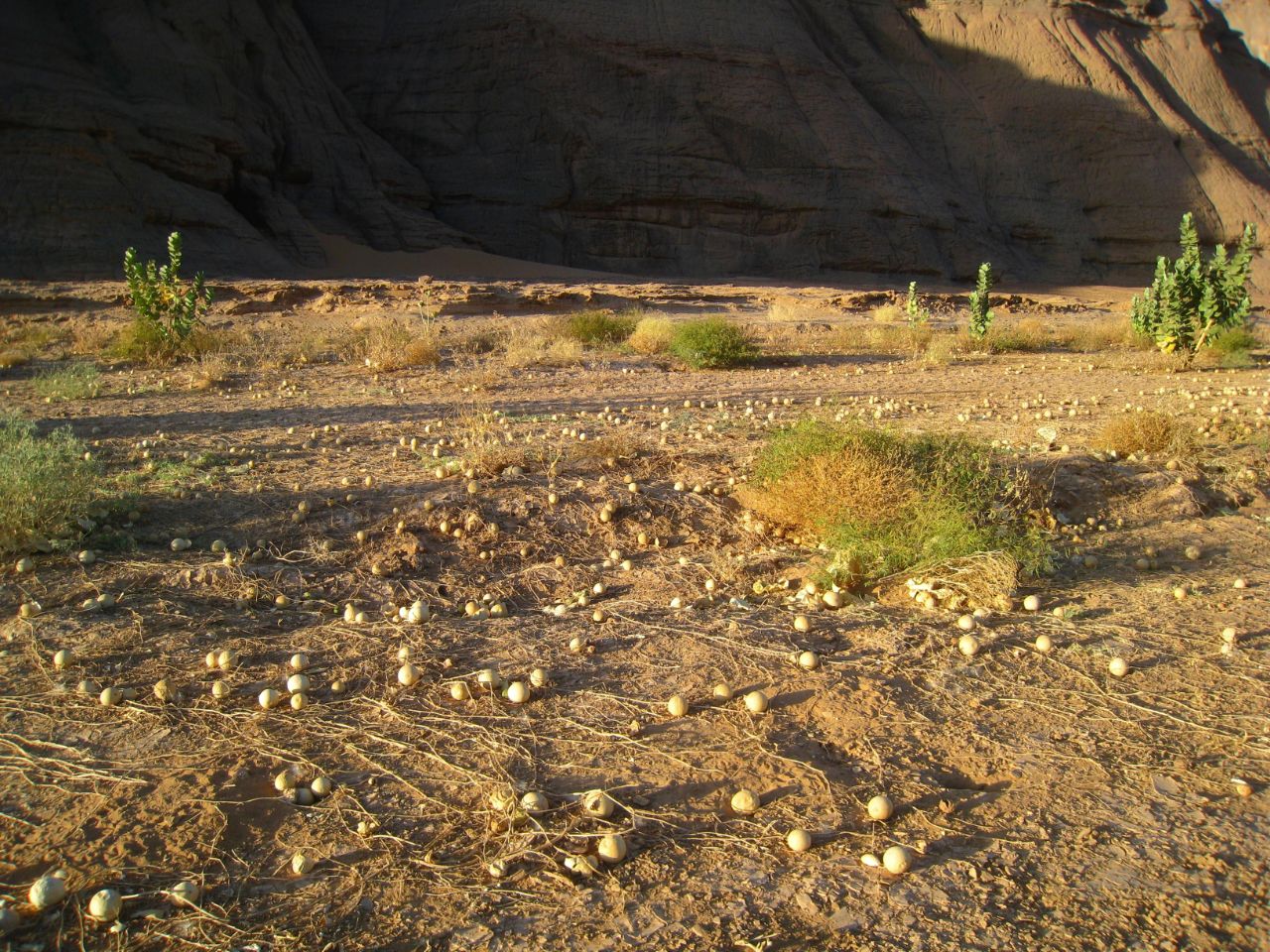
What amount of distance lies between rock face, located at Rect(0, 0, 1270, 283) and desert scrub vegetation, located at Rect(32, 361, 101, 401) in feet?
43.7

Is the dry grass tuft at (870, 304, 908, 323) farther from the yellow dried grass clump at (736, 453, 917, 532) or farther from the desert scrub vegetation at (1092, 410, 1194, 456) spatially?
the yellow dried grass clump at (736, 453, 917, 532)

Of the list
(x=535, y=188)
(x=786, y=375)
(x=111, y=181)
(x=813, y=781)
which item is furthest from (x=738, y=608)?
(x=535, y=188)

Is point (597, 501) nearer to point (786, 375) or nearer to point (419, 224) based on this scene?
point (786, 375)

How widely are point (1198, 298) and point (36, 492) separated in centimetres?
1416

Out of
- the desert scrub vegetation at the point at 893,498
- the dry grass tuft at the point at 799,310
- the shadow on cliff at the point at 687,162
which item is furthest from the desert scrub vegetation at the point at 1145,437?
the shadow on cliff at the point at 687,162

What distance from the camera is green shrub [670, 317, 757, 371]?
11477mm

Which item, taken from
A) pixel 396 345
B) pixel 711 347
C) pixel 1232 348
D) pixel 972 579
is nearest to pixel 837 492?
pixel 972 579

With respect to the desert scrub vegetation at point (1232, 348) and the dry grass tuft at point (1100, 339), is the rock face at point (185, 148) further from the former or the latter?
the desert scrub vegetation at point (1232, 348)

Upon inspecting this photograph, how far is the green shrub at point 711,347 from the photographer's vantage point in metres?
11.5

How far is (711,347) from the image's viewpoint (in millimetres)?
11461

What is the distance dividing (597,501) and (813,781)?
8.43ft

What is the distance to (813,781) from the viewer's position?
260 centimetres

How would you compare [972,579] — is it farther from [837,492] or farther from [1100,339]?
[1100,339]

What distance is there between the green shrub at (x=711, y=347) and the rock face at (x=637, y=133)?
648 inches
